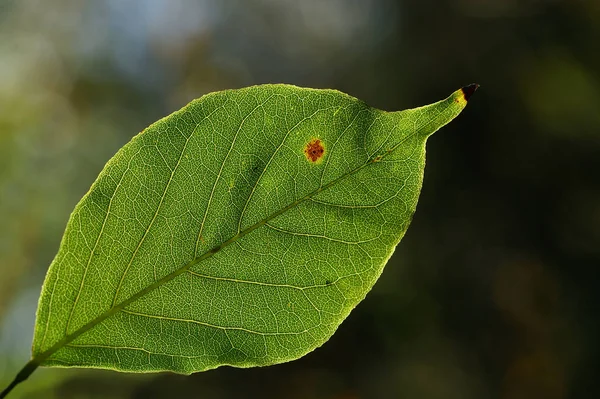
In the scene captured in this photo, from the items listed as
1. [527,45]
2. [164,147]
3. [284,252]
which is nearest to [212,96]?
[164,147]

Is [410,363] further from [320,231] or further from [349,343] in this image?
[320,231]

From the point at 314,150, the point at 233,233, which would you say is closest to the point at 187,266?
the point at 233,233

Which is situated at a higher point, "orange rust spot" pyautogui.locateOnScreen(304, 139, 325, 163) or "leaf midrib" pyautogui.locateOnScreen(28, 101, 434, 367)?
"orange rust spot" pyautogui.locateOnScreen(304, 139, 325, 163)

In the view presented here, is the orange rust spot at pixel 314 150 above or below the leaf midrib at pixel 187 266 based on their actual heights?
above

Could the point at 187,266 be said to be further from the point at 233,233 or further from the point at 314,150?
the point at 314,150
